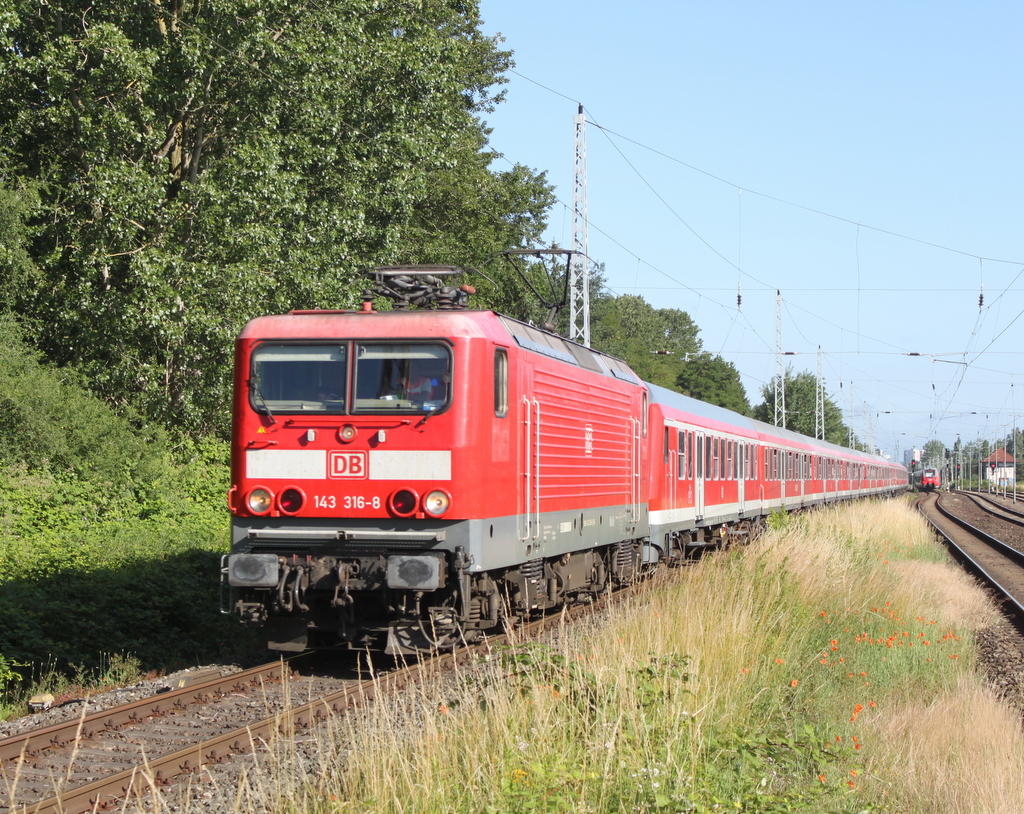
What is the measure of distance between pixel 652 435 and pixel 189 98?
10.1 metres

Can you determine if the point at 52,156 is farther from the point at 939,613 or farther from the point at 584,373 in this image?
the point at 939,613

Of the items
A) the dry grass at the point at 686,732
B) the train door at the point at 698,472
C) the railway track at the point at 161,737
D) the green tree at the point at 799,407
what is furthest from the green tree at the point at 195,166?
the green tree at the point at 799,407

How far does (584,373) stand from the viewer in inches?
524

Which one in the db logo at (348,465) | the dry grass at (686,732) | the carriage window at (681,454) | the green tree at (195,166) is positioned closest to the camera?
the dry grass at (686,732)

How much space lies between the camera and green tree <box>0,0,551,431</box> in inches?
733

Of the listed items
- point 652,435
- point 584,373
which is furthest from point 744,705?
point 652,435

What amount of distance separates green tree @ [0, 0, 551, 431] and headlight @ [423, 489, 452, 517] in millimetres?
10256

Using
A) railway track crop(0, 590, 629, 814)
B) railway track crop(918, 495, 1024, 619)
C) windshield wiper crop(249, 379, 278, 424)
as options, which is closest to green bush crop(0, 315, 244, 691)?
railway track crop(0, 590, 629, 814)

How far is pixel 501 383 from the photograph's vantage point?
10.2 metres

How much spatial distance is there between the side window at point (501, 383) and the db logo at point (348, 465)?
1.28 m

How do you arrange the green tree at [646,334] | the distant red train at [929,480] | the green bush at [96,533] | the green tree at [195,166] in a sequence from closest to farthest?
the green bush at [96,533]
the green tree at [195,166]
the green tree at [646,334]
the distant red train at [929,480]

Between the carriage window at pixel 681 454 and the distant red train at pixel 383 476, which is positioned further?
the carriage window at pixel 681 454

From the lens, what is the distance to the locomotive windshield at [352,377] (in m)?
9.72

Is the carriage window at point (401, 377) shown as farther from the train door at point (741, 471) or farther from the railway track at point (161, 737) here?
the train door at point (741, 471)
